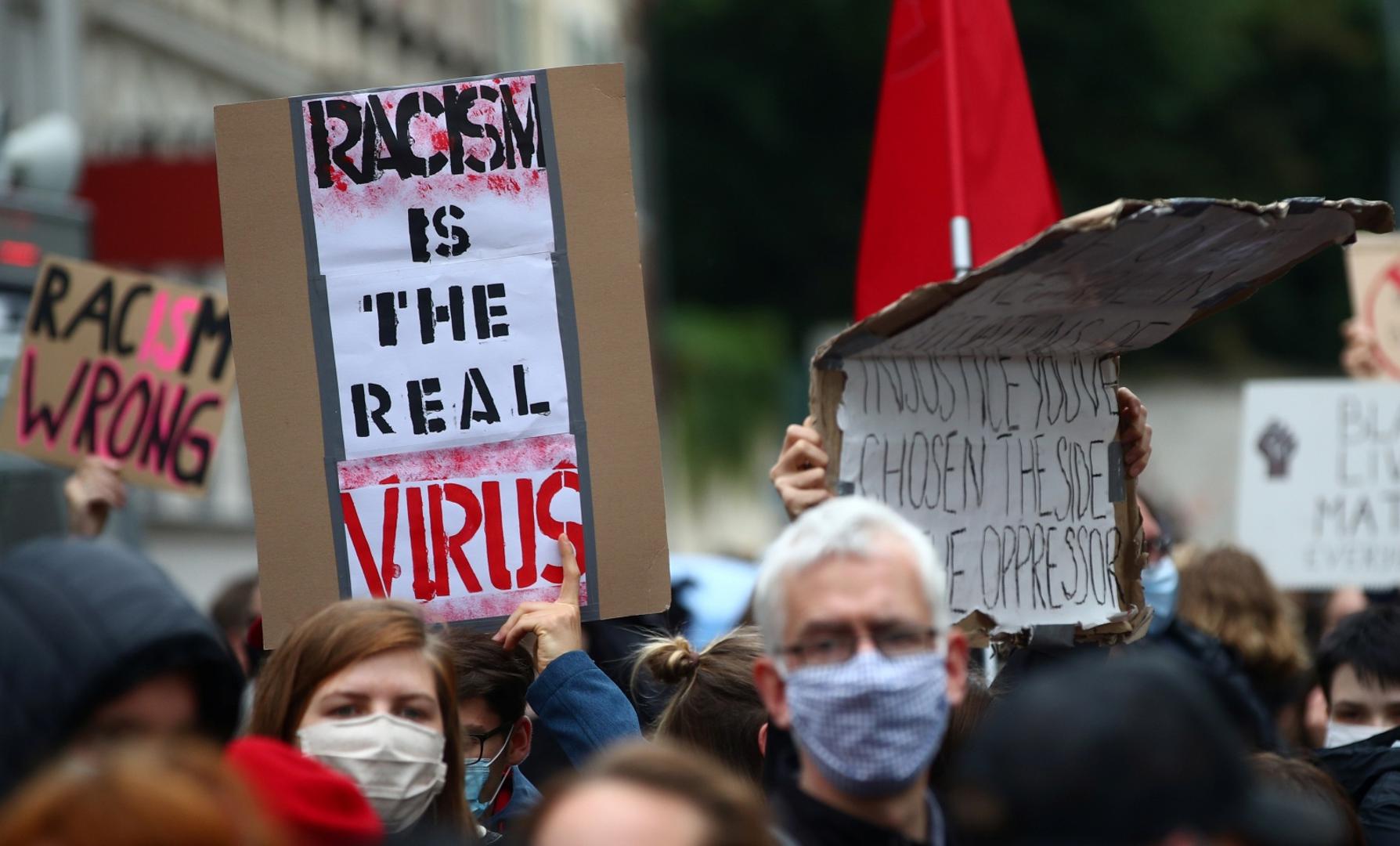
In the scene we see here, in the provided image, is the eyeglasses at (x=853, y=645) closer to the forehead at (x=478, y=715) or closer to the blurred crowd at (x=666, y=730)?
the blurred crowd at (x=666, y=730)

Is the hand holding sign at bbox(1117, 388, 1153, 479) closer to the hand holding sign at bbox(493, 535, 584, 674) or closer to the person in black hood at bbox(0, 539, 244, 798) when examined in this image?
the hand holding sign at bbox(493, 535, 584, 674)

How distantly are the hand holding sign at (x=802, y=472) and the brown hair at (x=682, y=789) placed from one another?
1.12 metres

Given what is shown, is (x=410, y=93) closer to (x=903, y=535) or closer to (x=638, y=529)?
(x=638, y=529)

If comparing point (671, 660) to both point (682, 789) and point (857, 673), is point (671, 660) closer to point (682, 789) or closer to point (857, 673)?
point (857, 673)

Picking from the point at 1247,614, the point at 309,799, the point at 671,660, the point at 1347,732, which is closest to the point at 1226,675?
the point at 1247,614

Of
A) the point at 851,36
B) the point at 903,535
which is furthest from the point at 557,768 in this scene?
the point at 851,36

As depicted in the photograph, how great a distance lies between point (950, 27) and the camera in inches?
195

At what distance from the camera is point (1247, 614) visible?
19.7ft

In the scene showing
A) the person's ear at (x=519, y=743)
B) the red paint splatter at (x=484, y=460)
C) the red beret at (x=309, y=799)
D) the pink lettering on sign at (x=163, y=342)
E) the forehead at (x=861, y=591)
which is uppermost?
the pink lettering on sign at (x=163, y=342)

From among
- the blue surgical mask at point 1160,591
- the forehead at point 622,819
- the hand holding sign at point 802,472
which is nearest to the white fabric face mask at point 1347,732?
the blue surgical mask at point 1160,591

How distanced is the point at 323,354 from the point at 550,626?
2.41 ft

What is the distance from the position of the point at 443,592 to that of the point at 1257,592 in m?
3.06

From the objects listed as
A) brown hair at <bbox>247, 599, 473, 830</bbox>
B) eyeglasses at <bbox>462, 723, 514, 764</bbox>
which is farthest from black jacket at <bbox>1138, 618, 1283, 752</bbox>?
brown hair at <bbox>247, 599, 473, 830</bbox>

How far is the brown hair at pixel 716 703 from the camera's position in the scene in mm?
3760
